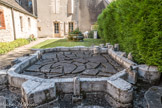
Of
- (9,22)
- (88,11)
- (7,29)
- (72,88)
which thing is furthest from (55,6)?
(72,88)

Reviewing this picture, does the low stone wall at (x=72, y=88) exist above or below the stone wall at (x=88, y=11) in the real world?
below

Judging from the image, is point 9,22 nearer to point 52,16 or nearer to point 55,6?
point 52,16

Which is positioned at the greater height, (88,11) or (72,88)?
(88,11)

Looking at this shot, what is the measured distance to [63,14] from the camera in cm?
→ 1928

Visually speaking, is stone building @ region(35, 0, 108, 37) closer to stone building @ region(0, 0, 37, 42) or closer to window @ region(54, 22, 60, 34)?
window @ region(54, 22, 60, 34)

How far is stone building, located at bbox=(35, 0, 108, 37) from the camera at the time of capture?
61.8 ft

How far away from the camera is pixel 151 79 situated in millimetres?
2605

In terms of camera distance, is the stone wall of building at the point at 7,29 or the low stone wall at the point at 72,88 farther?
the stone wall of building at the point at 7,29

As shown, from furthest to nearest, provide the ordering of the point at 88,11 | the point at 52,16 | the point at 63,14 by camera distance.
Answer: the point at 88,11
the point at 63,14
the point at 52,16

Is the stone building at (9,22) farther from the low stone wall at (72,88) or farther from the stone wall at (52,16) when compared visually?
the low stone wall at (72,88)

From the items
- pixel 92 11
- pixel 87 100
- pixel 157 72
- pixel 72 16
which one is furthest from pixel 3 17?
pixel 92 11

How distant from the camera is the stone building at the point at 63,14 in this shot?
18.8 metres

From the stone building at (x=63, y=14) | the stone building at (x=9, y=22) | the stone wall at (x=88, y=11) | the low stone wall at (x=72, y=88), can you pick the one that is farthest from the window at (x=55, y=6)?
the low stone wall at (x=72, y=88)

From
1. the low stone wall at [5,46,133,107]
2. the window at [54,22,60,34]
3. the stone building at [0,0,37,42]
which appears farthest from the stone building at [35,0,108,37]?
the low stone wall at [5,46,133,107]
